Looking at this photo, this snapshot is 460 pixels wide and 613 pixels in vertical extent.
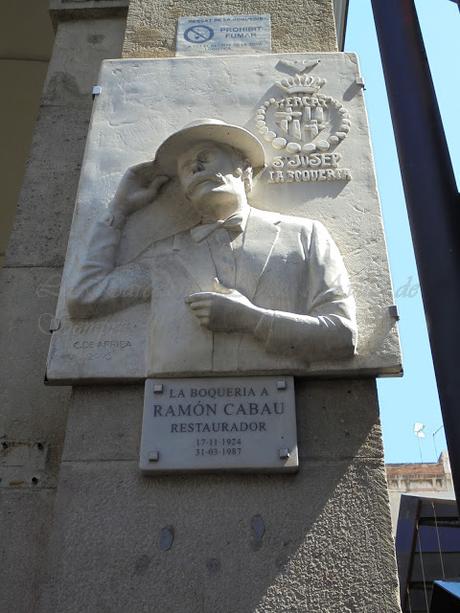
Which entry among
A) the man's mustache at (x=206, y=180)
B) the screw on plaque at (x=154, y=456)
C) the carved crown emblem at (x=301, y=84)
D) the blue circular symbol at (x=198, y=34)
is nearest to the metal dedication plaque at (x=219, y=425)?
the screw on plaque at (x=154, y=456)

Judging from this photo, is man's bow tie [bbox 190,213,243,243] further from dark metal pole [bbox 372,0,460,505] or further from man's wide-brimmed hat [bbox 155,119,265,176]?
dark metal pole [bbox 372,0,460,505]

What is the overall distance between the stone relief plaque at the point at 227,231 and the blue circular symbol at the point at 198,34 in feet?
1.53

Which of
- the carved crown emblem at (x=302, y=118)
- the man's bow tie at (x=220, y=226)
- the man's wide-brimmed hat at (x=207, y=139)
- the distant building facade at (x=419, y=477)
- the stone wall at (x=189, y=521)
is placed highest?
the distant building facade at (x=419, y=477)

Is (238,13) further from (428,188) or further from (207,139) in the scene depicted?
(428,188)

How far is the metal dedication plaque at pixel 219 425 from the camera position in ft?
11.2

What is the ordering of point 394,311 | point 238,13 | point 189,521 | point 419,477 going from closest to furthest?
1. point 189,521
2. point 394,311
3. point 238,13
4. point 419,477

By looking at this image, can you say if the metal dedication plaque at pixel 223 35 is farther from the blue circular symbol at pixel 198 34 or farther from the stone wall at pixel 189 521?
the stone wall at pixel 189 521

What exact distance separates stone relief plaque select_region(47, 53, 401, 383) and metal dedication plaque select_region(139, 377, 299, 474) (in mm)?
84

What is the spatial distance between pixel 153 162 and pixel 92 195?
0.44 meters

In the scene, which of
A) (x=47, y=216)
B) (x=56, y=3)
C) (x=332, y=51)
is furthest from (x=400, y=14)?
(x=56, y=3)

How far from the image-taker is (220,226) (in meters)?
4.14

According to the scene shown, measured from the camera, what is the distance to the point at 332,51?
5.39m

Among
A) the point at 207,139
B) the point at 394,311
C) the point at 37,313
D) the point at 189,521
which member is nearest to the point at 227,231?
the point at 207,139

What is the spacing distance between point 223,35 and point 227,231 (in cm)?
224
